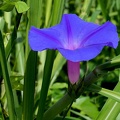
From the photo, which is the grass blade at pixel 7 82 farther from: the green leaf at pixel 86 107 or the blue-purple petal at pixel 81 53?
the green leaf at pixel 86 107

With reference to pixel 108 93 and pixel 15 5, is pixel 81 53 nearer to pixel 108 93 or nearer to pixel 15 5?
pixel 108 93

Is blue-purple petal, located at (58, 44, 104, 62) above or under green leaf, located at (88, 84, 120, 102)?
above

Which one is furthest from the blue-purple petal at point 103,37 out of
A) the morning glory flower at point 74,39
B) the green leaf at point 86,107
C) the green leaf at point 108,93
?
the green leaf at point 86,107

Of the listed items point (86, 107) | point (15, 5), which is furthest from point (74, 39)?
point (86, 107)

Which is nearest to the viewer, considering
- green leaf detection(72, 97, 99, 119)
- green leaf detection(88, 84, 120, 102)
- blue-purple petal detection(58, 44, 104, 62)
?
blue-purple petal detection(58, 44, 104, 62)

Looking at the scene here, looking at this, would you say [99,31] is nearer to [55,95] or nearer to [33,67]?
[33,67]

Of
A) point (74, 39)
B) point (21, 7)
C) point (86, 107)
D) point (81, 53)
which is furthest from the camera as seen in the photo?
point (86, 107)

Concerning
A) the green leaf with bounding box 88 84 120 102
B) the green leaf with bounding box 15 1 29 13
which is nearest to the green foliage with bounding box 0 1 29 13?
the green leaf with bounding box 15 1 29 13

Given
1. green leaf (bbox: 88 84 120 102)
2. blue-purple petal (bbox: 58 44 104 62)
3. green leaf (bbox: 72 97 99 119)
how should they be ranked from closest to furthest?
1. blue-purple petal (bbox: 58 44 104 62)
2. green leaf (bbox: 88 84 120 102)
3. green leaf (bbox: 72 97 99 119)

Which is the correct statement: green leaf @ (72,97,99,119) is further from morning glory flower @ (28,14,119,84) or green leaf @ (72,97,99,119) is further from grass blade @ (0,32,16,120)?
morning glory flower @ (28,14,119,84)

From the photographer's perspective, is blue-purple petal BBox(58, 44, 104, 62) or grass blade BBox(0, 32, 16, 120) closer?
blue-purple petal BBox(58, 44, 104, 62)
